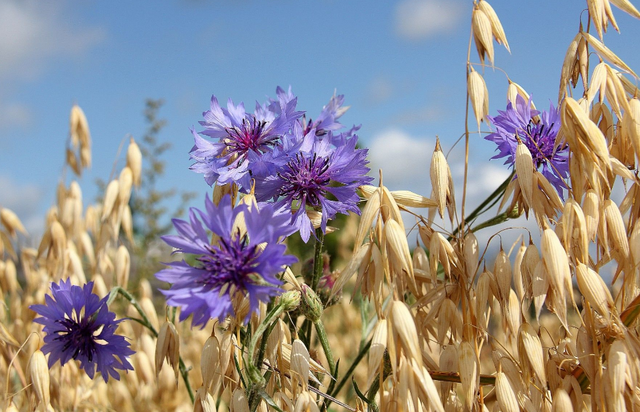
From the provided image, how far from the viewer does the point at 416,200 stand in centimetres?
68

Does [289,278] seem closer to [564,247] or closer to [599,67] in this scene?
[564,247]

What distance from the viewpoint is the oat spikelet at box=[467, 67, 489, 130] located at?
674 millimetres

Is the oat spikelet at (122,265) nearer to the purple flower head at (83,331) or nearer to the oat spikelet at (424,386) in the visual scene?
the purple flower head at (83,331)

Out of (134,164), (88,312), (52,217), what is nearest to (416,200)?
(88,312)

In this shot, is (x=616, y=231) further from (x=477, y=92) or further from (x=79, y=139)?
(x=79, y=139)

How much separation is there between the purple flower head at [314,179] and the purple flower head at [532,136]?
22 centimetres

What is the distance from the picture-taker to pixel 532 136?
826mm

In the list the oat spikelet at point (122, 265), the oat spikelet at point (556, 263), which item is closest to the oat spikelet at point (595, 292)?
the oat spikelet at point (556, 263)

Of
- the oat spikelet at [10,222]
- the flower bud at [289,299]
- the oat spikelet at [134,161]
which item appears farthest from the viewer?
the oat spikelet at [10,222]

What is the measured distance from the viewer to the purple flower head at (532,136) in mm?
782

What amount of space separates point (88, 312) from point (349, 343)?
4.40ft

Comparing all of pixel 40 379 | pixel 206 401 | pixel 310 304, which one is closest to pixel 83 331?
pixel 40 379

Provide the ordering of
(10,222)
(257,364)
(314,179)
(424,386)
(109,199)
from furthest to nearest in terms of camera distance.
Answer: (10,222)
(109,199)
(314,179)
(257,364)
(424,386)

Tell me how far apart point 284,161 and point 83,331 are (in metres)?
0.42
